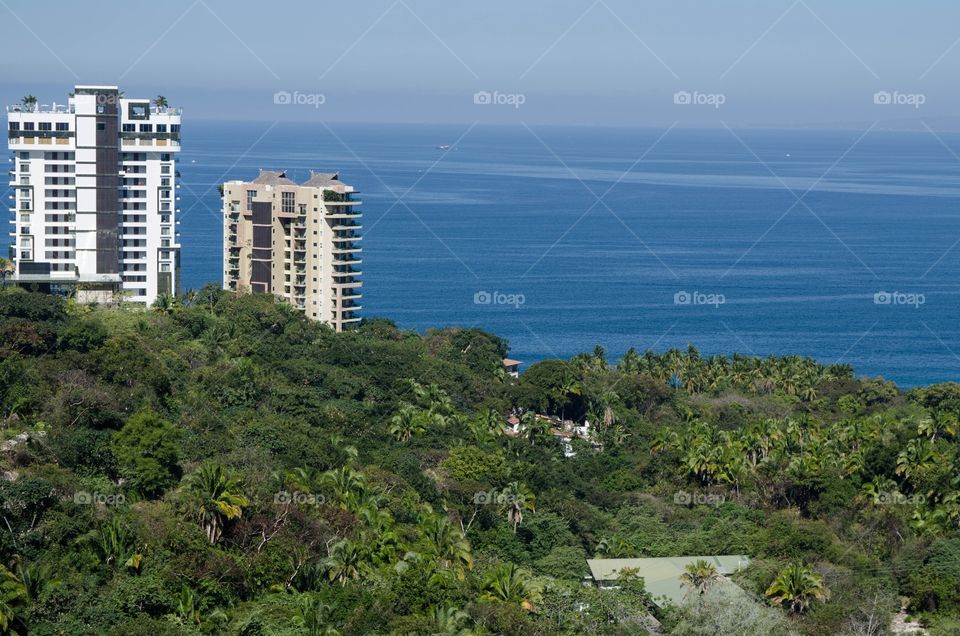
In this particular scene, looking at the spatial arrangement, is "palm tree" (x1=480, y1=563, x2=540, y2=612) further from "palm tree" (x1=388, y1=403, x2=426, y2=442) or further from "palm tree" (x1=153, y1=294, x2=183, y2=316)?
"palm tree" (x1=153, y1=294, x2=183, y2=316)

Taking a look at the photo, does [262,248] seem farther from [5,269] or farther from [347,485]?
[347,485]

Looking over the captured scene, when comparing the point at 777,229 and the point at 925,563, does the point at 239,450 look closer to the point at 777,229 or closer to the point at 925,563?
the point at 925,563

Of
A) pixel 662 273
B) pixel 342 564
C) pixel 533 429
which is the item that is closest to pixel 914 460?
pixel 533 429

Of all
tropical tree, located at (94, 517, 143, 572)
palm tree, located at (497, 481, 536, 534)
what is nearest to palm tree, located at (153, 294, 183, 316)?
palm tree, located at (497, 481, 536, 534)

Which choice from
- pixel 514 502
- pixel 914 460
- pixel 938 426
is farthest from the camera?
pixel 938 426

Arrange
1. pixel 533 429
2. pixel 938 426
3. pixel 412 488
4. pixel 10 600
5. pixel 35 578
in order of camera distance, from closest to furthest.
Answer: pixel 10 600 < pixel 35 578 < pixel 412 488 < pixel 938 426 < pixel 533 429

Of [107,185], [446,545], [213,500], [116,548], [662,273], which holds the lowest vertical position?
[446,545]

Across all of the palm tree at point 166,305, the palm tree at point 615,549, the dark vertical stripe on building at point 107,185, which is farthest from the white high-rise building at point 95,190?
the palm tree at point 615,549
